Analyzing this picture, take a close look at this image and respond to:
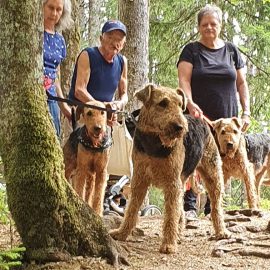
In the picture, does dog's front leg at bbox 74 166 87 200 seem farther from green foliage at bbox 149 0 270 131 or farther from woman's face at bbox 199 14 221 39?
green foliage at bbox 149 0 270 131

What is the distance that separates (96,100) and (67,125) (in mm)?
2100

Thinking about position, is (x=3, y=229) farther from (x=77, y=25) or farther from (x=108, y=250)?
(x=77, y=25)

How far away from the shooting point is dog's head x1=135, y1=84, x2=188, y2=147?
4.03 metres

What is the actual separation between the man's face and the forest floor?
183cm

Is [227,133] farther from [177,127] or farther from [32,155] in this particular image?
[32,155]

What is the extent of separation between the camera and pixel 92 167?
516 centimetres

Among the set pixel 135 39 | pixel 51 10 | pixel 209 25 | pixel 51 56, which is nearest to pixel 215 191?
pixel 209 25

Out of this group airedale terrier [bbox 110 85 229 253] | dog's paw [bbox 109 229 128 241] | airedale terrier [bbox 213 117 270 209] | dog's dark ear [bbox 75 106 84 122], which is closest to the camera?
airedale terrier [bbox 110 85 229 253]

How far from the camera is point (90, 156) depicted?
5.04 meters

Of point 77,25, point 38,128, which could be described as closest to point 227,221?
point 38,128

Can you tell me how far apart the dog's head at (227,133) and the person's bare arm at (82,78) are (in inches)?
63.7

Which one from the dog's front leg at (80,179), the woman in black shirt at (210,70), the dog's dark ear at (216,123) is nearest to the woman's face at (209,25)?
the woman in black shirt at (210,70)

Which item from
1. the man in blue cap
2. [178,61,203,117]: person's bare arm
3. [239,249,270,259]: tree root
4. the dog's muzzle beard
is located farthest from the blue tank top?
[239,249,270,259]: tree root

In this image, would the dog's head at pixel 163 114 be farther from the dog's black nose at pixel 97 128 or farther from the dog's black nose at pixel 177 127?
the dog's black nose at pixel 97 128
